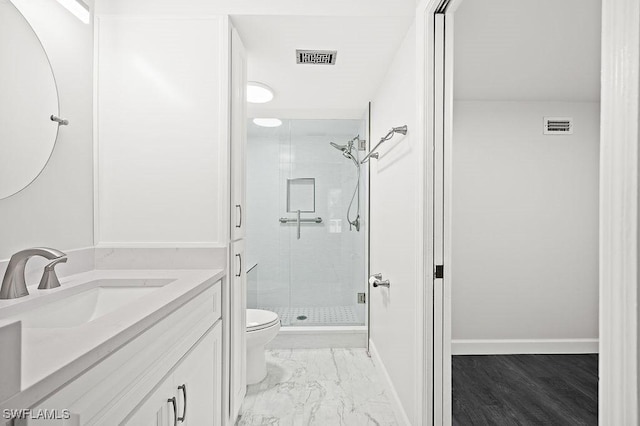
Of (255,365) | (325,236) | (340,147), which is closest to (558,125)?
(340,147)

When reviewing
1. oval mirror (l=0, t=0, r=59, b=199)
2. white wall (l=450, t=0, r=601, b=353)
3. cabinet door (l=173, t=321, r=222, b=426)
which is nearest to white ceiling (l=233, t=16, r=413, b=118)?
oval mirror (l=0, t=0, r=59, b=199)

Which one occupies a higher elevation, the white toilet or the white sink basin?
the white sink basin

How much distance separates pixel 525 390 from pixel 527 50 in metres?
2.15

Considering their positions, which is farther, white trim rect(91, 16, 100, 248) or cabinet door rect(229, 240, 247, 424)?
cabinet door rect(229, 240, 247, 424)

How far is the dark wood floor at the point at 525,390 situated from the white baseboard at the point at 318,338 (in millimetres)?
816

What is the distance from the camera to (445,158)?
1651mm

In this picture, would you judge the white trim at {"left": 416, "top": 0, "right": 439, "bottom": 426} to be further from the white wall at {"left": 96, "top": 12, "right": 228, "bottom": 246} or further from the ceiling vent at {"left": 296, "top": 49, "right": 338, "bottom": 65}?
the white wall at {"left": 96, "top": 12, "right": 228, "bottom": 246}

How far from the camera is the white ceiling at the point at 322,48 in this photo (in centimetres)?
192

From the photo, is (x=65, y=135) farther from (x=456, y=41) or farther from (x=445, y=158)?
(x=456, y=41)

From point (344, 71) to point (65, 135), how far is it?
1676mm

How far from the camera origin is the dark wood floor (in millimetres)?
2159

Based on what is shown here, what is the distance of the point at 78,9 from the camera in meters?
1.69

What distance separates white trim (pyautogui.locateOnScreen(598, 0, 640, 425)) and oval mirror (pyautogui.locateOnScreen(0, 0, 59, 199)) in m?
1.69

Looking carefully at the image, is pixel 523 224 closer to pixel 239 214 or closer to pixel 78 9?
pixel 239 214
